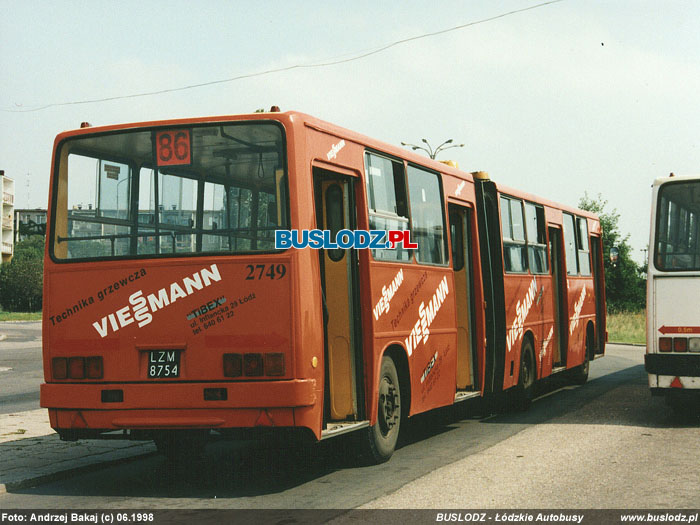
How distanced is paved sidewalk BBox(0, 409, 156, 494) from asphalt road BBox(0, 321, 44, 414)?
299 centimetres

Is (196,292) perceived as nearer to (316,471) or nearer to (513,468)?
(316,471)

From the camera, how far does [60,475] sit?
917 centimetres

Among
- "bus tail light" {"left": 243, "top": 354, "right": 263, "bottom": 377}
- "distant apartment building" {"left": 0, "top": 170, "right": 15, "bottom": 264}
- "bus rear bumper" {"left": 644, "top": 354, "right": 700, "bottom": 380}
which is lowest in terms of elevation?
"bus rear bumper" {"left": 644, "top": 354, "right": 700, "bottom": 380}

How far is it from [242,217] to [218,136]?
73 centimetres

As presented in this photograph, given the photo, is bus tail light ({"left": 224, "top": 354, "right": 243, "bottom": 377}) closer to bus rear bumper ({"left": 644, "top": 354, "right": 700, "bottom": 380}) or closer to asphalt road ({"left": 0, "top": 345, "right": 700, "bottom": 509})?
asphalt road ({"left": 0, "top": 345, "right": 700, "bottom": 509})

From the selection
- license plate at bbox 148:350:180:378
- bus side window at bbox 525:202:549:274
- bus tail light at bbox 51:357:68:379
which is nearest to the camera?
license plate at bbox 148:350:180:378

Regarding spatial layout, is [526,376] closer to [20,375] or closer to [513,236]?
[513,236]

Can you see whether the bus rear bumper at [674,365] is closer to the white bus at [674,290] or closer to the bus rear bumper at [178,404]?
the white bus at [674,290]

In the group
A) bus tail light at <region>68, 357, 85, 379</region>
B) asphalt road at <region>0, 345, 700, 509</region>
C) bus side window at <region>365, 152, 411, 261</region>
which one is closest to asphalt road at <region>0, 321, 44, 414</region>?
asphalt road at <region>0, 345, 700, 509</region>

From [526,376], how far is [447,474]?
6.19 meters

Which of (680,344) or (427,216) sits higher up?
(427,216)

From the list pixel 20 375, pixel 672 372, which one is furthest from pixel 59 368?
pixel 20 375

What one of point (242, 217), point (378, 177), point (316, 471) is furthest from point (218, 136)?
point (316, 471)

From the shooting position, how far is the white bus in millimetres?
12000
